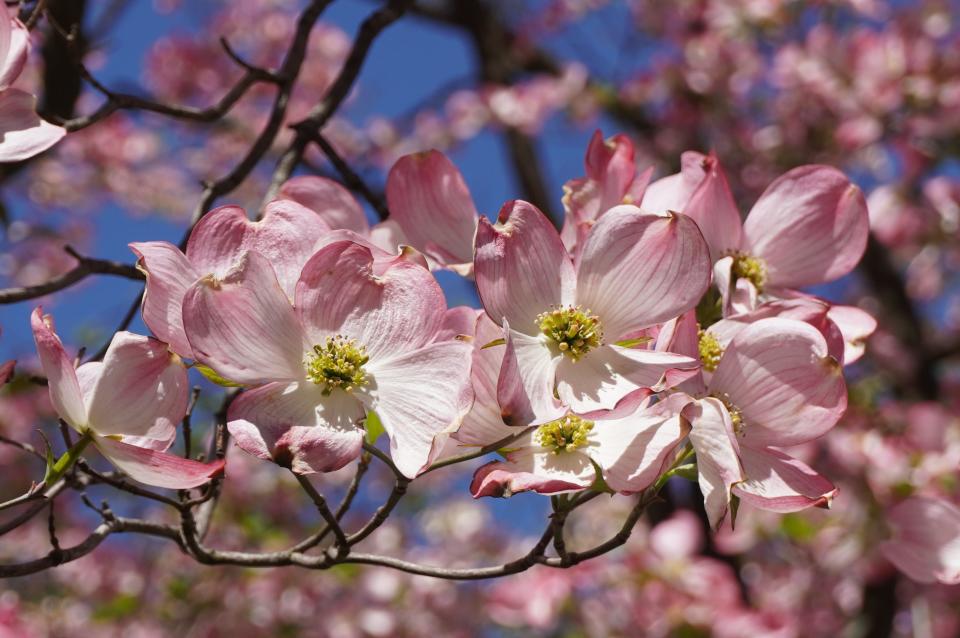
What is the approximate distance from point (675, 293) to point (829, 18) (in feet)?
11.6

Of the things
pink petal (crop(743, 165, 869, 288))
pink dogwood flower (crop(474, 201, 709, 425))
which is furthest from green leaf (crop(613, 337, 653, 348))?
pink petal (crop(743, 165, 869, 288))

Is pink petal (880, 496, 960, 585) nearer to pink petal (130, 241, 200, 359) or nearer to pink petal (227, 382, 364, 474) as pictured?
pink petal (227, 382, 364, 474)

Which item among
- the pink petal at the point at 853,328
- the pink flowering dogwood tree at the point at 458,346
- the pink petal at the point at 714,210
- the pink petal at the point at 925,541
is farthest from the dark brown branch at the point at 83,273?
the pink petal at the point at 925,541

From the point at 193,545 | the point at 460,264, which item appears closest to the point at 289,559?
the point at 193,545

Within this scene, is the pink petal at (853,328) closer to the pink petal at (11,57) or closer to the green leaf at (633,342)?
the green leaf at (633,342)

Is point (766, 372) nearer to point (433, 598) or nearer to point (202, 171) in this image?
point (433, 598)

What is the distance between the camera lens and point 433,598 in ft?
10.2

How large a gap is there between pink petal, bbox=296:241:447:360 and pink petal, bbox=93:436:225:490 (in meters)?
0.11

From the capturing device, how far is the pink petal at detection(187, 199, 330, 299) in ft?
2.14

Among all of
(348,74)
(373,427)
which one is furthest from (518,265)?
(348,74)

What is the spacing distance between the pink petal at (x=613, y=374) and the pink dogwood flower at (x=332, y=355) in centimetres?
8

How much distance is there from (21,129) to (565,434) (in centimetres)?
49

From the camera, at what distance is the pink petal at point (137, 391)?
61 centimetres

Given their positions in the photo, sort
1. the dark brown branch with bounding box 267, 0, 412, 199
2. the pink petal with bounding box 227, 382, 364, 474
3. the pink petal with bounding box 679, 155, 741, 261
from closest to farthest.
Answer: the pink petal with bounding box 227, 382, 364, 474 < the pink petal with bounding box 679, 155, 741, 261 < the dark brown branch with bounding box 267, 0, 412, 199
